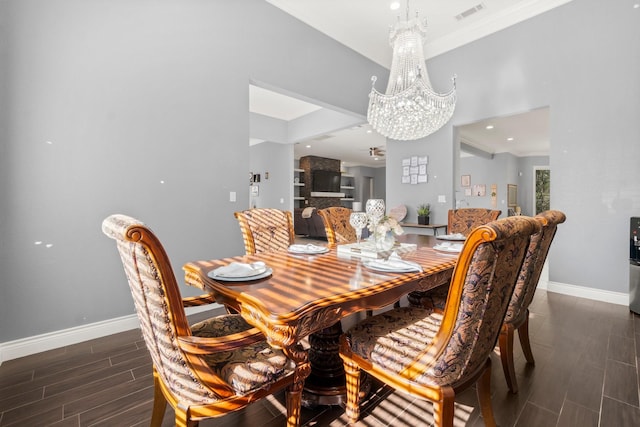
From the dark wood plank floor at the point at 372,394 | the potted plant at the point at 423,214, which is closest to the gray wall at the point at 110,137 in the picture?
the dark wood plank floor at the point at 372,394

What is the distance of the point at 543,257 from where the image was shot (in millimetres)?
1610

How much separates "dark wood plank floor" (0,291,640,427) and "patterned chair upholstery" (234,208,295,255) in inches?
38.5

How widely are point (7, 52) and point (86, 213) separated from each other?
114cm

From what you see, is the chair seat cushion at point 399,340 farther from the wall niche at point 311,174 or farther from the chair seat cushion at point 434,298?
the wall niche at point 311,174

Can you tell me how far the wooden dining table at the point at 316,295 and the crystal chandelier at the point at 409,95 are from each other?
5.10ft

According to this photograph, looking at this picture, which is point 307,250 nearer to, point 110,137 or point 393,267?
point 393,267

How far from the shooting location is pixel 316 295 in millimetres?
1023

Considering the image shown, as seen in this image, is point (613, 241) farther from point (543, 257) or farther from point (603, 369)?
point (543, 257)

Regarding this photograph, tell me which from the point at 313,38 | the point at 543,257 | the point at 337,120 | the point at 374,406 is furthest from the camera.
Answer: the point at 337,120

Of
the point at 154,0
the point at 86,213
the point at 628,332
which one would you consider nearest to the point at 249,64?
the point at 154,0

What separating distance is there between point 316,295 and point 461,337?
484 mm

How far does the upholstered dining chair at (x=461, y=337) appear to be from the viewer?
0.83m

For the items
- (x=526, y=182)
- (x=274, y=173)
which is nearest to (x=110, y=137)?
(x=274, y=173)

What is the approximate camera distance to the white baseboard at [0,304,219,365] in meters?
1.90
